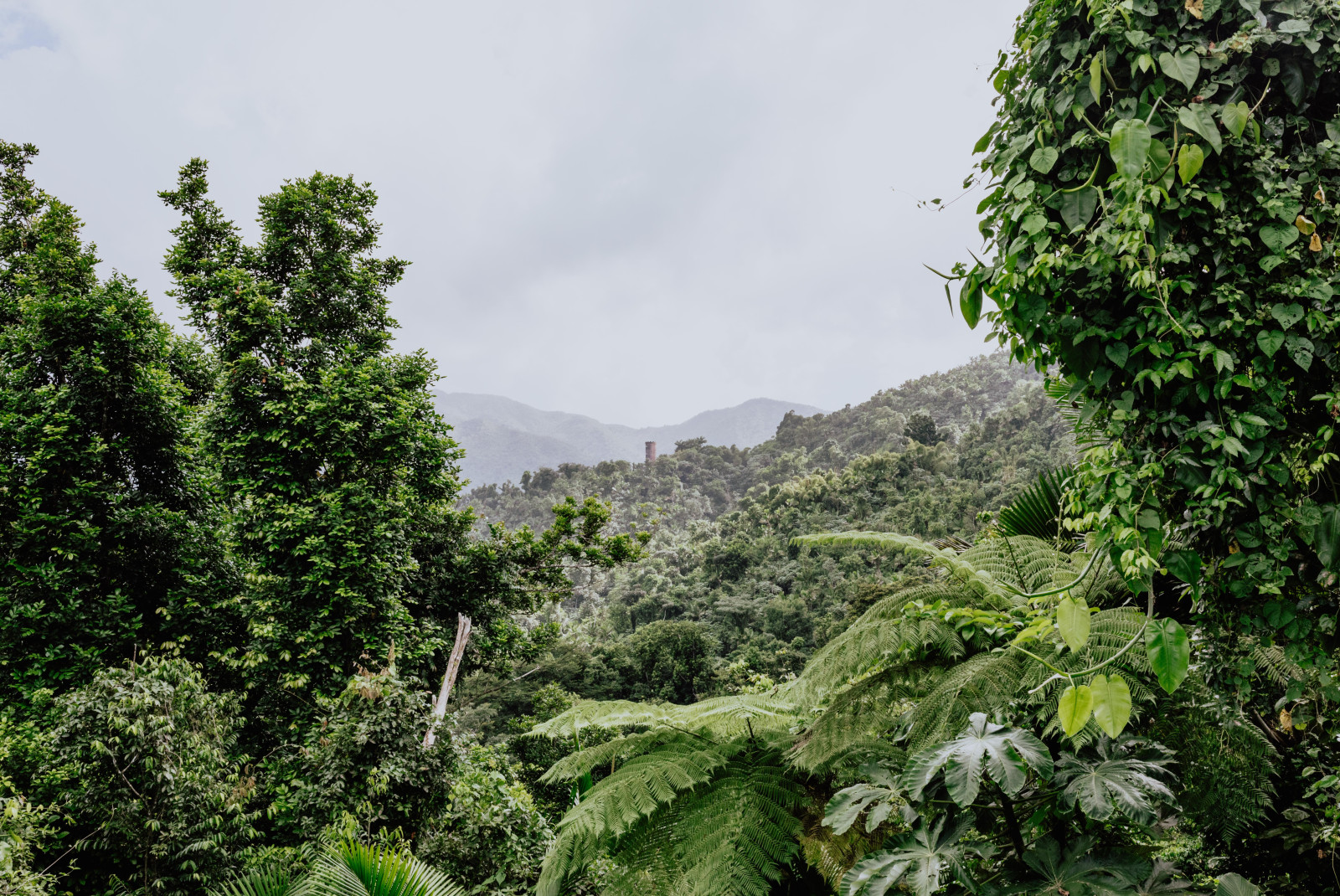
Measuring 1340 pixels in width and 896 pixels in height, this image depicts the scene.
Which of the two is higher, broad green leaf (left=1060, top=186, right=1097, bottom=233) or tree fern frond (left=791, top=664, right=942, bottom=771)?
broad green leaf (left=1060, top=186, right=1097, bottom=233)

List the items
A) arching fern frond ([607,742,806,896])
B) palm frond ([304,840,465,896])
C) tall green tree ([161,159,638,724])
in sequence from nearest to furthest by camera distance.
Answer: arching fern frond ([607,742,806,896]) → palm frond ([304,840,465,896]) → tall green tree ([161,159,638,724])

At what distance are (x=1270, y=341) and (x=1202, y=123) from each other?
412 millimetres

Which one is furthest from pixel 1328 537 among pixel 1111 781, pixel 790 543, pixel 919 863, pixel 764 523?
pixel 764 523

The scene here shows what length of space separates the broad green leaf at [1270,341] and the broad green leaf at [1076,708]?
69cm

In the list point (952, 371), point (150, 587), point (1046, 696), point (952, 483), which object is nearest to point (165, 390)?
point (150, 587)

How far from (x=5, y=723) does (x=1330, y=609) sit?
8.22 meters

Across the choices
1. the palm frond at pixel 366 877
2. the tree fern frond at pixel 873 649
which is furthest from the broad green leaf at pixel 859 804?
the palm frond at pixel 366 877

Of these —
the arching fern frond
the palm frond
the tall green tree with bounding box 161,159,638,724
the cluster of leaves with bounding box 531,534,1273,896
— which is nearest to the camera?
the cluster of leaves with bounding box 531,534,1273,896

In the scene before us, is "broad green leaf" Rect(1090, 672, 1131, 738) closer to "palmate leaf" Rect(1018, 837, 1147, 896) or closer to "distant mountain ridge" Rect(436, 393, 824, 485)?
"palmate leaf" Rect(1018, 837, 1147, 896)

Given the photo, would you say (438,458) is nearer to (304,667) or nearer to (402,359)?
(402,359)

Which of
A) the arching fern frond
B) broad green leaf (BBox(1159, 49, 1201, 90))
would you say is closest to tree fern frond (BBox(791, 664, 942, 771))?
the arching fern frond

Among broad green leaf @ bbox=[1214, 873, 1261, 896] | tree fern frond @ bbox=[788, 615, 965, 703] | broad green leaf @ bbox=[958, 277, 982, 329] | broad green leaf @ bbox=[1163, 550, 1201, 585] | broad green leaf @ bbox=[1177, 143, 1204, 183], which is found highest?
broad green leaf @ bbox=[1177, 143, 1204, 183]

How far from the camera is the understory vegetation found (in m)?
1.23

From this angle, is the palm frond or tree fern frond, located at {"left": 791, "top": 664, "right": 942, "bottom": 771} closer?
tree fern frond, located at {"left": 791, "top": 664, "right": 942, "bottom": 771}
